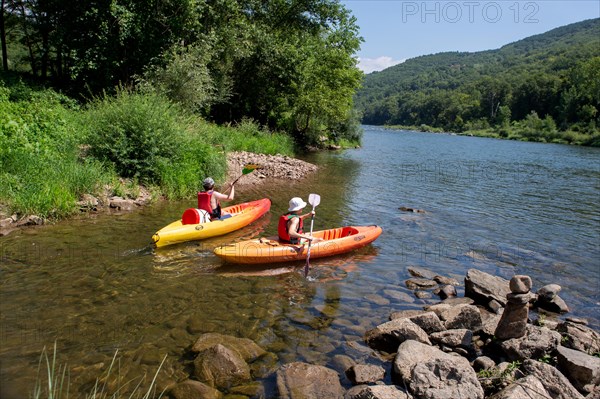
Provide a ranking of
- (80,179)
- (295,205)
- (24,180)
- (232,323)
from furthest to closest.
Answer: (80,179) → (24,180) → (295,205) → (232,323)

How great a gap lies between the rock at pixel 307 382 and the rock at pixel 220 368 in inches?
16.3

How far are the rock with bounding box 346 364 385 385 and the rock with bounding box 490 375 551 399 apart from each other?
117cm

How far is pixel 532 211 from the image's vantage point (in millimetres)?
14734

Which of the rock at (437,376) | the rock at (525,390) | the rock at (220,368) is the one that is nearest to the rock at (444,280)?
the rock at (437,376)

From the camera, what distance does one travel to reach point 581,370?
4445 mm

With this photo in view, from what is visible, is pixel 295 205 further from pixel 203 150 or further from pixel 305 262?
pixel 203 150

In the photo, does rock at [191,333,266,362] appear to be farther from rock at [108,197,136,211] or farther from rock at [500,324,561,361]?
rock at [108,197,136,211]

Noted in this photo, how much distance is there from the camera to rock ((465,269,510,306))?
22.8ft

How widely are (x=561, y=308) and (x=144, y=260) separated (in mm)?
7251

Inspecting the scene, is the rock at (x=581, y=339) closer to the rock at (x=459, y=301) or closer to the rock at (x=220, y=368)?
the rock at (x=459, y=301)

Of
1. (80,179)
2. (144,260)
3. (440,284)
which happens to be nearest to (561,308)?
(440,284)

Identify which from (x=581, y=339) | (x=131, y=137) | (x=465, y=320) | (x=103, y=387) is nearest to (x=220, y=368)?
(x=103, y=387)

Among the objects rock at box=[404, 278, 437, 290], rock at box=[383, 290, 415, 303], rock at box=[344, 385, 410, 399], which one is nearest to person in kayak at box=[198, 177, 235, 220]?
rock at box=[383, 290, 415, 303]

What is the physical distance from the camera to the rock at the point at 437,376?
3.98 m
